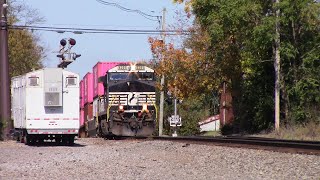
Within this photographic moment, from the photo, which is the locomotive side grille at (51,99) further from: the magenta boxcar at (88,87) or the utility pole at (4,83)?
the magenta boxcar at (88,87)

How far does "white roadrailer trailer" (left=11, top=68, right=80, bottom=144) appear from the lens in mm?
28844

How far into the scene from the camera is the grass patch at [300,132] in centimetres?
2869

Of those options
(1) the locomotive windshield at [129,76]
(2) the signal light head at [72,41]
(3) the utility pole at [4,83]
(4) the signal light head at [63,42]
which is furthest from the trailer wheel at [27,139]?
(4) the signal light head at [63,42]

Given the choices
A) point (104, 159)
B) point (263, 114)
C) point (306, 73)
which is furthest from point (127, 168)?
point (263, 114)

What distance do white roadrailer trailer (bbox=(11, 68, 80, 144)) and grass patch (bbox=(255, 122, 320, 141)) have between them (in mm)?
10236

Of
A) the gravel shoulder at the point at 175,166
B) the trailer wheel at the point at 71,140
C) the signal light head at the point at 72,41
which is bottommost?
the trailer wheel at the point at 71,140

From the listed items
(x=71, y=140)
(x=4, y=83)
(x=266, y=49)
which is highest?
(x=266, y=49)

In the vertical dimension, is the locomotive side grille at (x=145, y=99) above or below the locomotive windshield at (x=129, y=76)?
below

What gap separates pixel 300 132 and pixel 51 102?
40.4 feet

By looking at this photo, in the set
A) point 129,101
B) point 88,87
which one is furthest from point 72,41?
point 129,101

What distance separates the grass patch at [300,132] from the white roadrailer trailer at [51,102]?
33.6 ft

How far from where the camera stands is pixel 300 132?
30.2 meters

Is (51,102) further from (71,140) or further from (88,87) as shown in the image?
(88,87)

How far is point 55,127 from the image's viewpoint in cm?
2903
